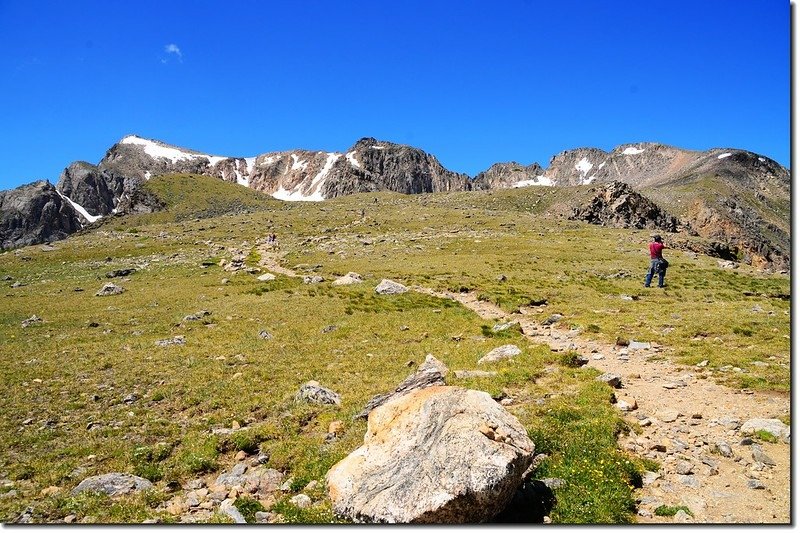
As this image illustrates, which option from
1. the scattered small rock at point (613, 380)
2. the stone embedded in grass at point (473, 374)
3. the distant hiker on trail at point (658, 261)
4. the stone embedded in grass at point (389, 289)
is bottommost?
the stone embedded in grass at point (473, 374)

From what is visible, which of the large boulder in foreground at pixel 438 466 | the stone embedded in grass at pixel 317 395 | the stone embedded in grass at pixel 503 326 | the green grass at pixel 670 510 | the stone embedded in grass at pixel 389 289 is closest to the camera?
the large boulder in foreground at pixel 438 466

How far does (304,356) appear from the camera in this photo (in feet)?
73.0

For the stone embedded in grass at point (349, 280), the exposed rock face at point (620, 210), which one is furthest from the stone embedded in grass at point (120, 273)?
the exposed rock face at point (620, 210)

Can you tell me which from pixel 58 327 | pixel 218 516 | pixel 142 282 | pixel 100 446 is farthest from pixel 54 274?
pixel 218 516

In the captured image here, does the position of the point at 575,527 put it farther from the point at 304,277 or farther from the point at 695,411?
the point at 304,277

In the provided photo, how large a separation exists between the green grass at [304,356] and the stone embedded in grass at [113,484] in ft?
1.22

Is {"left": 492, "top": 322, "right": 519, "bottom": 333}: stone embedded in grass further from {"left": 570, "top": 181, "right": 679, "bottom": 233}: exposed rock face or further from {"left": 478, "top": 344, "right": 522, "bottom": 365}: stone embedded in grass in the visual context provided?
{"left": 570, "top": 181, "right": 679, "bottom": 233}: exposed rock face

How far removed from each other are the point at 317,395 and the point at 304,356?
637 centimetres

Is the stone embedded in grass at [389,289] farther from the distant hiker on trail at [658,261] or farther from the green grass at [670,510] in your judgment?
the green grass at [670,510]

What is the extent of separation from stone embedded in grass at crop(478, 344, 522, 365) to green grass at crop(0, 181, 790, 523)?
0.61 m

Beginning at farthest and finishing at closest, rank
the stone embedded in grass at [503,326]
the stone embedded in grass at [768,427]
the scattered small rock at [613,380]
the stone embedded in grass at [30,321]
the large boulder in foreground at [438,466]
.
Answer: the stone embedded in grass at [30,321] < the stone embedded in grass at [503,326] < the scattered small rock at [613,380] < the stone embedded in grass at [768,427] < the large boulder in foreground at [438,466]

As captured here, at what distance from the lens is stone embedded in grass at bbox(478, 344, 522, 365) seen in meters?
19.3

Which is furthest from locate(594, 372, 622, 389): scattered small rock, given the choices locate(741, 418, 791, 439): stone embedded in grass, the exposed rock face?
the exposed rock face

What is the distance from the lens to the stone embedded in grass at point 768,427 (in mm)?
11477
